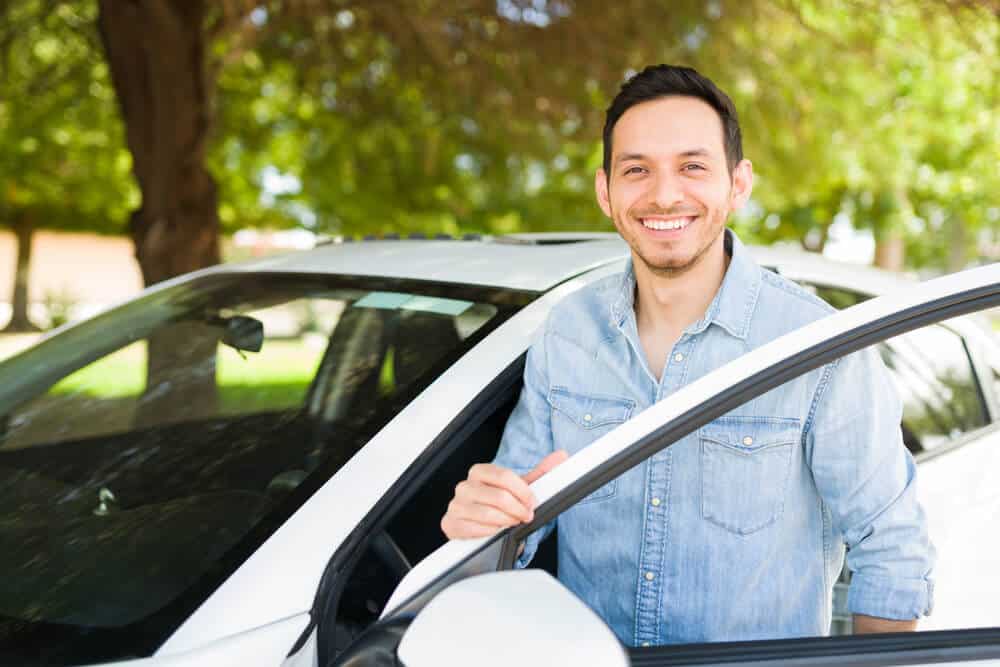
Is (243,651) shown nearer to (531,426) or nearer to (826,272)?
(531,426)

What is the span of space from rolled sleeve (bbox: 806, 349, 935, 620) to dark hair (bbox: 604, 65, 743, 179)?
18.8 inches

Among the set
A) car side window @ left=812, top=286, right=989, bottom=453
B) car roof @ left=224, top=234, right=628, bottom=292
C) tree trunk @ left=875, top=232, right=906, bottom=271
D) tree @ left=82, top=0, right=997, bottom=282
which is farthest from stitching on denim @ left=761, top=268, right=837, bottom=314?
tree trunk @ left=875, top=232, right=906, bottom=271

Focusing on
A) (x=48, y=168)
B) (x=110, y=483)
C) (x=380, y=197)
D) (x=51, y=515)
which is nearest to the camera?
(x=51, y=515)

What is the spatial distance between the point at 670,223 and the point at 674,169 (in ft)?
0.32

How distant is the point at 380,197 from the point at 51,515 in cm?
899

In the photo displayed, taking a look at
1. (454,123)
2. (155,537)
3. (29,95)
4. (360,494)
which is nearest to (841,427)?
(360,494)

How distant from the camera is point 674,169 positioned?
1805 millimetres

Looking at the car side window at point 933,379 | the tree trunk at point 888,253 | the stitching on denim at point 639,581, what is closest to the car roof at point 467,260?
the stitching on denim at point 639,581

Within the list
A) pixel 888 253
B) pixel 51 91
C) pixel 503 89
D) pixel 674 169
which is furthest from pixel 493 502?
pixel 888 253

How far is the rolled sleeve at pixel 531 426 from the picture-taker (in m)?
1.84

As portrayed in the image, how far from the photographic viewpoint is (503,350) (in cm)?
197

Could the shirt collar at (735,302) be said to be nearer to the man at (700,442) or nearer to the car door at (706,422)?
the man at (700,442)

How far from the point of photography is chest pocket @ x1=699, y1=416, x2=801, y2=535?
1.62 m

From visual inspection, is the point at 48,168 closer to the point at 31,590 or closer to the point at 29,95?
the point at 29,95
